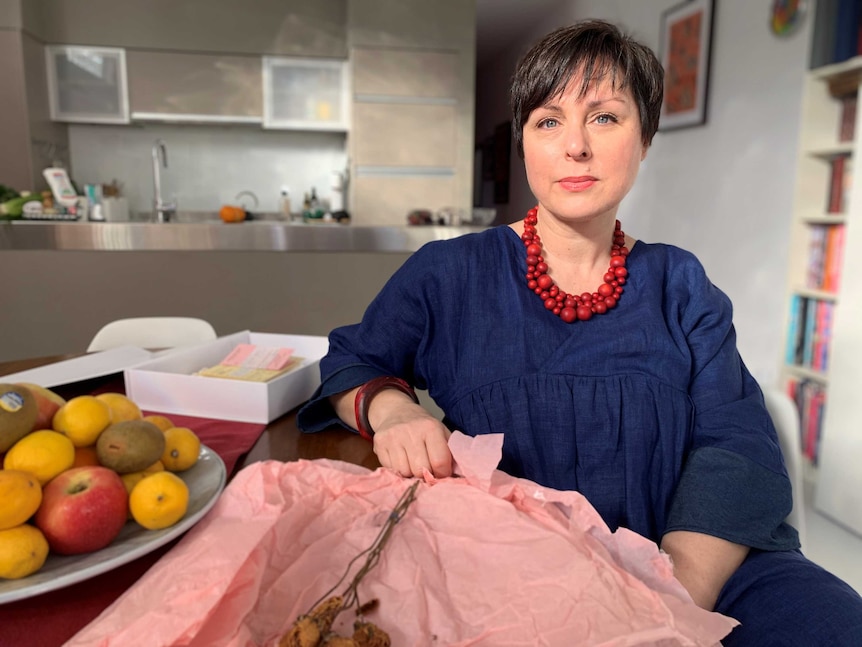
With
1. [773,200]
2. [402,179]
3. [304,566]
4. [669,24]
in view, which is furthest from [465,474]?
[402,179]

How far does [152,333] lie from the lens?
184 centimetres

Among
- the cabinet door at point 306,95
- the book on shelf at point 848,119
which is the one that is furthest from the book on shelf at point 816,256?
the cabinet door at point 306,95

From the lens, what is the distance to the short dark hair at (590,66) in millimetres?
897

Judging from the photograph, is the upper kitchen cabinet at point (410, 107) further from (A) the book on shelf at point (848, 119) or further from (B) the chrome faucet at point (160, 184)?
(A) the book on shelf at point (848, 119)

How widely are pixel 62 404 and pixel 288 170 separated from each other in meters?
5.09

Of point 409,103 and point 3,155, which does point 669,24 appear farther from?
point 3,155

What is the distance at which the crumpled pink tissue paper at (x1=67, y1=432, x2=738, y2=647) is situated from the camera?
505 mm

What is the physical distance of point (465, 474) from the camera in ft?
2.32

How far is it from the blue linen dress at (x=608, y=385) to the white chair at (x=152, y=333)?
38.7 inches

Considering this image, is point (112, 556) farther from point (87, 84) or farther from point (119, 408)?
point (87, 84)

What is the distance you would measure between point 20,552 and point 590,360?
2.28 ft

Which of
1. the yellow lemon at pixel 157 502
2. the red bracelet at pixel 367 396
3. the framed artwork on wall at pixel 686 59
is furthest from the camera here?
the framed artwork on wall at pixel 686 59

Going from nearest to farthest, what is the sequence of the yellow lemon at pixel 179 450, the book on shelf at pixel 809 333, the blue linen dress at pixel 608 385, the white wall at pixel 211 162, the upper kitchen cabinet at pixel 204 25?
1. the yellow lemon at pixel 179 450
2. the blue linen dress at pixel 608 385
3. the book on shelf at pixel 809 333
4. the upper kitchen cabinet at pixel 204 25
5. the white wall at pixel 211 162

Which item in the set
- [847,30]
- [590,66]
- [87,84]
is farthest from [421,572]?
[87,84]
